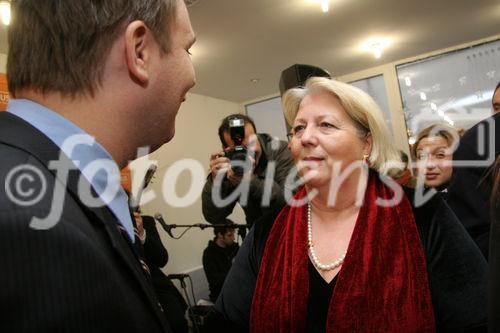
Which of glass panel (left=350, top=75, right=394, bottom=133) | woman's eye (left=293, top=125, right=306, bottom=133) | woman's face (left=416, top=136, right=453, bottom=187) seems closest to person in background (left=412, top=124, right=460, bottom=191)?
woman's face (left=416, top=136, right=453, bottom=187)

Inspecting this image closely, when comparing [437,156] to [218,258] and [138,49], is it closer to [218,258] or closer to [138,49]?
[138,49]

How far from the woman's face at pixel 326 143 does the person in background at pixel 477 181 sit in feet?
1.26

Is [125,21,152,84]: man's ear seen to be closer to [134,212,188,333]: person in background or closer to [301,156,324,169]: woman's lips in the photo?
[301,156,324,169]: woman's lips

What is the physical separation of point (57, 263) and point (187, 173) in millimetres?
5502

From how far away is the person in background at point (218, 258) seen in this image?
4.14 meters

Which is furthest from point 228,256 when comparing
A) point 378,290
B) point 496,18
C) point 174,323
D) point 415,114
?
point 496,18

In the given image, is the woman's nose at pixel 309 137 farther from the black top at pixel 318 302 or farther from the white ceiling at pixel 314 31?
the white ceiling at pixel 314 31

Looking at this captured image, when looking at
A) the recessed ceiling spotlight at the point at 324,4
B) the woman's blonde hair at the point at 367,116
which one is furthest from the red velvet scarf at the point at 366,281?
the recessed ceiling spotlight at the point at 324,4

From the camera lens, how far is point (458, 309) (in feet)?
3.74

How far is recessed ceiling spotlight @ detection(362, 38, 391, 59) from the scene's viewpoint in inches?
196

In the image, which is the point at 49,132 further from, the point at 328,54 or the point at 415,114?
the point at 415,114

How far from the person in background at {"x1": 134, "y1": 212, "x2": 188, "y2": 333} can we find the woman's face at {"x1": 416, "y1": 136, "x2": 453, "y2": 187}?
70.0 inches

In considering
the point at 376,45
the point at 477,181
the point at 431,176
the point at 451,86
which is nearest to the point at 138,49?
the point at 477,181

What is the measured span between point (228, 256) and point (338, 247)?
10.2 ft
